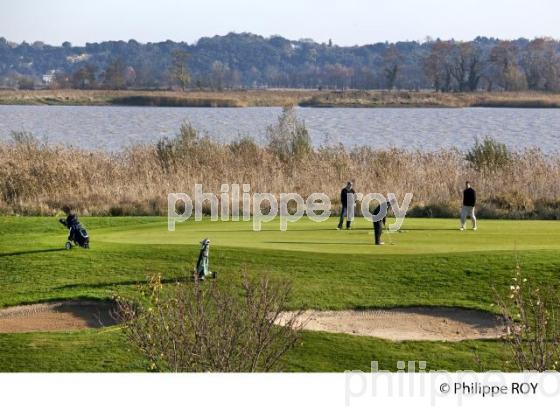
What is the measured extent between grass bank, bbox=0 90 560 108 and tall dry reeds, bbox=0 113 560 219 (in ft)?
180

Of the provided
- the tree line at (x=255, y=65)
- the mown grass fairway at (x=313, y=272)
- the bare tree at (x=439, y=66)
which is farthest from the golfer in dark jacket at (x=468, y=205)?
the bare tree at (x=439, y=66)

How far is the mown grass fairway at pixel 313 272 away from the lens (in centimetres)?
1477

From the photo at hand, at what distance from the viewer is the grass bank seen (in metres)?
87.1

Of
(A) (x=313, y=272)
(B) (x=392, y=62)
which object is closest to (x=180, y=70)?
(B) (x=392, y=62)

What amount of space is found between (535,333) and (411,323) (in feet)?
9.91

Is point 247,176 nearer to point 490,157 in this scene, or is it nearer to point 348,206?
point 490,157

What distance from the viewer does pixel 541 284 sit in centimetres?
1756

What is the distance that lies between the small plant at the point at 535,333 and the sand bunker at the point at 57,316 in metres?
6.09

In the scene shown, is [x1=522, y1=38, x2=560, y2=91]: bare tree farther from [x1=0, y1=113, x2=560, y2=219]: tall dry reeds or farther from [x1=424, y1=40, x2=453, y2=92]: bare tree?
[x1=0, y1=113, x2=560, y2=219]: tall dry reeds

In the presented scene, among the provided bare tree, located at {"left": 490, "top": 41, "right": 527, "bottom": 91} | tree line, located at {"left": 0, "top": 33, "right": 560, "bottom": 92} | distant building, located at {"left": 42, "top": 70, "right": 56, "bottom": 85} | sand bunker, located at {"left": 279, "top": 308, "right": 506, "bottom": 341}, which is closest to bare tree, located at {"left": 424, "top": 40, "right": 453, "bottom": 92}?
tree line, located at {"left": 0, "top": 33, "right": 560, "bottom": 92}

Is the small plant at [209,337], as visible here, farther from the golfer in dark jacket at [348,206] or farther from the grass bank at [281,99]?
the grass bank at [281,99]
